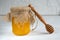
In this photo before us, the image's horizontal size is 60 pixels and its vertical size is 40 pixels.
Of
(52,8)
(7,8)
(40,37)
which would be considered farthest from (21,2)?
(40,37)

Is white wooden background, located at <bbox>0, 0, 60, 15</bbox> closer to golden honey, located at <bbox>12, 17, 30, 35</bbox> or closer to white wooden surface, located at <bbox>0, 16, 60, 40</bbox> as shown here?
white wooden surface, located at <bbox>0, 16, 60, 40</bbox>

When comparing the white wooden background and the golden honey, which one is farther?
the white wooden background

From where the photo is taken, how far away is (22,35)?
740mm

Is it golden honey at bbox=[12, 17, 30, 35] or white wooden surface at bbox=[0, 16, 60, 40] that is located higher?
golden honey at bbox=[12, 17, 30, 35]

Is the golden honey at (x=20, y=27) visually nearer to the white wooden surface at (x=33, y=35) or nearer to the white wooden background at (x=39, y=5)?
the white wooden surface at (x=33, y=35)

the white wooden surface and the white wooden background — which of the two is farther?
the white wooden background

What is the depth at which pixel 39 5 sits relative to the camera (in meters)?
1.18

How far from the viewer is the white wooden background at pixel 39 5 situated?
3.80 ft

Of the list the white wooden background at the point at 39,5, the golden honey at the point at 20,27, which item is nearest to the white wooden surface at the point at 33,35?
the golden honey at the point at 20,27

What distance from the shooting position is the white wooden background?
45.6 inches

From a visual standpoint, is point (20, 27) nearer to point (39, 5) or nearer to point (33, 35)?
point (33, 35)

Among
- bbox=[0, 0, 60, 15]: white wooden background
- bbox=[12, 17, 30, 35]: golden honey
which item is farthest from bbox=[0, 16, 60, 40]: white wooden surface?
bbox=[0, 0, 60, 15]: white wooden background

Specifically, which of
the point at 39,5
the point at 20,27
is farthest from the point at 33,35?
the point at 39,5

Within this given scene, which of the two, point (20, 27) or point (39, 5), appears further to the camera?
point (39, 5)
